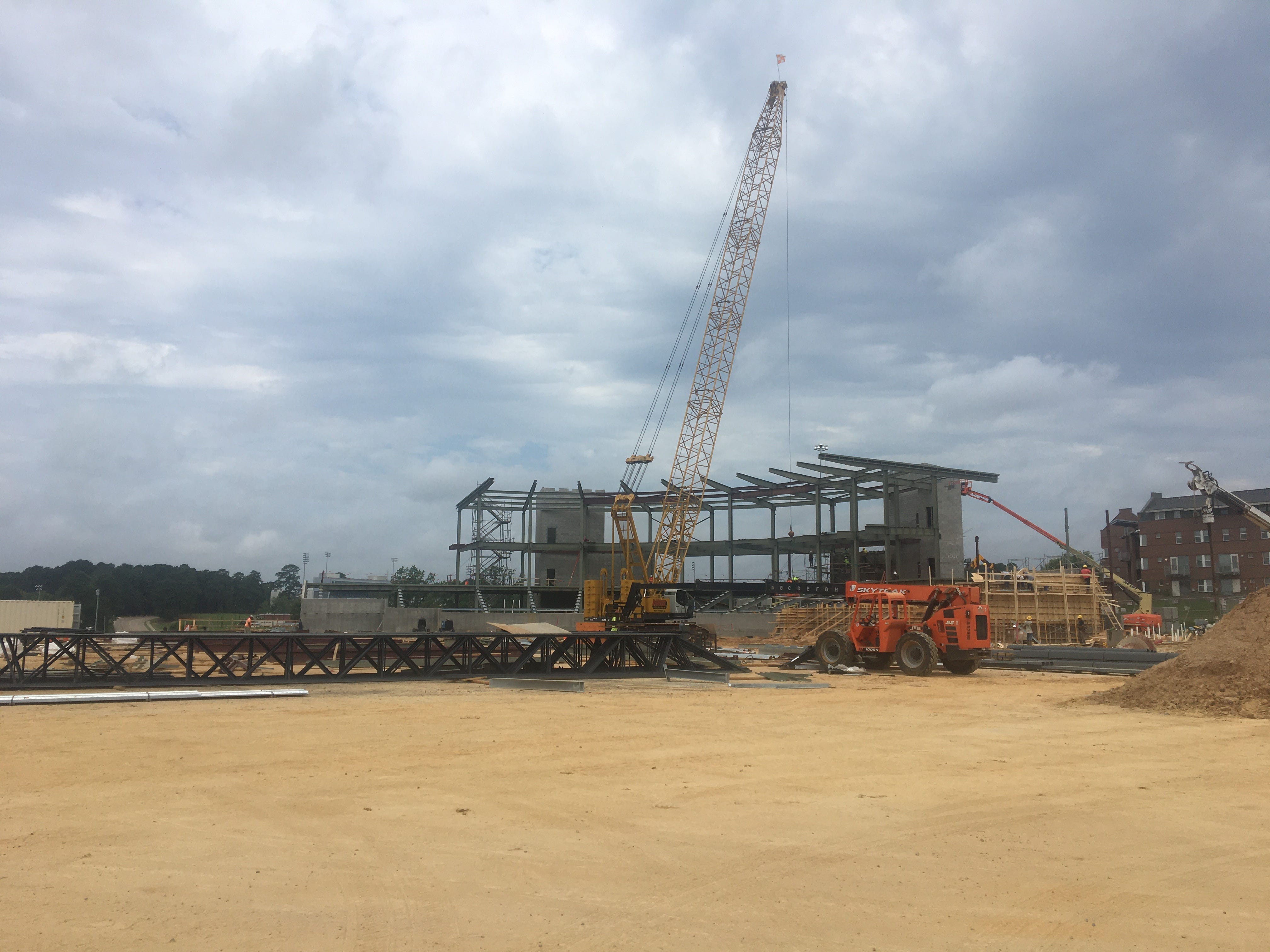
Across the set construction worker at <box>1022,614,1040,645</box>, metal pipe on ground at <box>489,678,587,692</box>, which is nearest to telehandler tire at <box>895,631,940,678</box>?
metal pipe on ground at <box>489,678,587,692</box>

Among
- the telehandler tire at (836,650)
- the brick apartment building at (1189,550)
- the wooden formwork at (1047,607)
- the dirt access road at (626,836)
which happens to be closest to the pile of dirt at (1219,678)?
the dirt access road at (626,836)

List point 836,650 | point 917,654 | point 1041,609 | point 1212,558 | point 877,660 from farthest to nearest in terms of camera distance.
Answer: point 1212,558
point 1041,609
point 836,650
point 877,660
point 917,654

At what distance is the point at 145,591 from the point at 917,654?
126692 millimetres

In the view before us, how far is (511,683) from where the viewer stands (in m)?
21.3

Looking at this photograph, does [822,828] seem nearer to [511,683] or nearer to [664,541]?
[511,683]

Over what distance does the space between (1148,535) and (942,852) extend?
279ft

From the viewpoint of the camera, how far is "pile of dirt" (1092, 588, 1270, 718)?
16516 millimetres

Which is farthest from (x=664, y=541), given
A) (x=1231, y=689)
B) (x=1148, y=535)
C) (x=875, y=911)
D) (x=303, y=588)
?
(x=1148, y=535)

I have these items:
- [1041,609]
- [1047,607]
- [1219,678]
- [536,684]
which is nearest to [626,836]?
[536,684]

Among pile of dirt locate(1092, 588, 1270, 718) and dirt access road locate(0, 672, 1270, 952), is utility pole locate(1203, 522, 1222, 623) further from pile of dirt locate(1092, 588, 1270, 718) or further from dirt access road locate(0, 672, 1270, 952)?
dirt access road locate(0, 672, 1270, 952)

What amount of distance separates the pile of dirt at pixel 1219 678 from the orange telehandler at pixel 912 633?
7.20 metres

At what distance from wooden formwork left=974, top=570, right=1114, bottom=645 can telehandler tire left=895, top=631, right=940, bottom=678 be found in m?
19.9

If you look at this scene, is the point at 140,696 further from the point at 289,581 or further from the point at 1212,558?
the point at 289,581

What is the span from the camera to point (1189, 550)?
250ft
